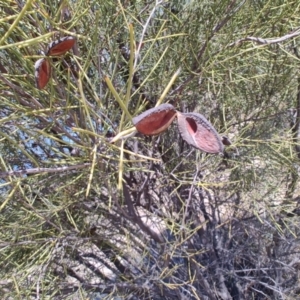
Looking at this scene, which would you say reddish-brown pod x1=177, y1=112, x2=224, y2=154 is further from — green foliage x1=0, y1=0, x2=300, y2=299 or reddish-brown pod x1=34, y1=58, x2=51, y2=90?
green foliage x1=0, y1=0, x2=300, y2=299

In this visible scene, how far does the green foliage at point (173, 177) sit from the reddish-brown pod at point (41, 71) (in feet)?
1.52

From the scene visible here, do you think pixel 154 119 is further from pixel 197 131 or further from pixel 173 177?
pixel 173 177

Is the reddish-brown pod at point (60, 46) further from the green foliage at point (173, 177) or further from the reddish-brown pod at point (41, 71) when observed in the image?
the green foliage at point (173, 177)

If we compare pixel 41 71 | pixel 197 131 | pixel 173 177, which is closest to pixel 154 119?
pixel 197 131

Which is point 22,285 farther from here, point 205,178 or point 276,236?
point 276,236

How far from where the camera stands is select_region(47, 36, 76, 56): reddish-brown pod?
35.1 inches

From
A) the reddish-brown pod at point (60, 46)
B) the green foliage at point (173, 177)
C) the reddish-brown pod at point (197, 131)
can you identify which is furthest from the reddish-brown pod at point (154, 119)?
the green foliage at point (173, 177)

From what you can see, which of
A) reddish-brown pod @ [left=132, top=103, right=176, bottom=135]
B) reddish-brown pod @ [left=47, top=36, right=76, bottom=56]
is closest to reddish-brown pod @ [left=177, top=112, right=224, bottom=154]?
reddish-brown pod @ [left=132, top=103, right=176, bottom=135]

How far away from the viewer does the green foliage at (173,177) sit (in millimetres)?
1717

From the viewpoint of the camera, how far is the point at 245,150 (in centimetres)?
213

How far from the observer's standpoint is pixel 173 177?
2137mm

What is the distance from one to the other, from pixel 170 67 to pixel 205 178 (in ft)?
1.76

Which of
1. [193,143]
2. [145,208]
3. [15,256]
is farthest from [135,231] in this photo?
[193,143]

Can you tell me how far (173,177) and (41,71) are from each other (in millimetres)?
1313
